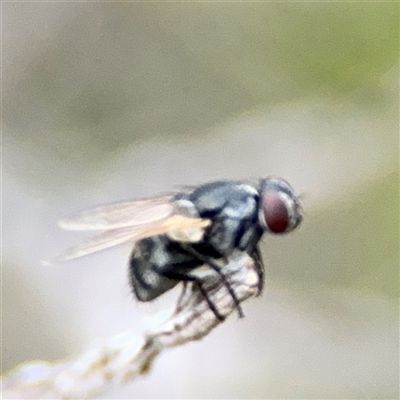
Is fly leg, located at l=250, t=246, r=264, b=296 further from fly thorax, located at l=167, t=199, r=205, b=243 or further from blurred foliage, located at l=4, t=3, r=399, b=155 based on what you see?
blurred foliage, located at l=4, t=3, r=399, b=155

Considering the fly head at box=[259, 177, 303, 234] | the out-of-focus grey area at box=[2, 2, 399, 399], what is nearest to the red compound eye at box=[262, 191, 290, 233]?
the fly head at box=[259, 177, 303, 234]

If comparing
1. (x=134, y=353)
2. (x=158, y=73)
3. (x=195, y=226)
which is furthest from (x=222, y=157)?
(x=134, y=353)

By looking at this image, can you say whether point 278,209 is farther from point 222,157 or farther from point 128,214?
point 222,157

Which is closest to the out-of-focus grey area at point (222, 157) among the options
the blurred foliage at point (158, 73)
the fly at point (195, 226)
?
the blurred foliage at point (158, 73)

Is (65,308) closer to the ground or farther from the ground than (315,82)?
closer to the ground

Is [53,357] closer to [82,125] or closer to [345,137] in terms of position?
[82,125]

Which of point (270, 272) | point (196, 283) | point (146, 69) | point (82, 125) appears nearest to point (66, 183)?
point (82, 125)

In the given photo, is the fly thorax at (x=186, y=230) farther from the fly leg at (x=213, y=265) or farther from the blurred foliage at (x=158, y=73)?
the blurred foliage at (x=158, y=73)
